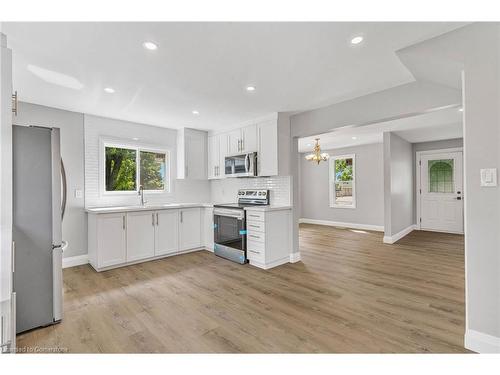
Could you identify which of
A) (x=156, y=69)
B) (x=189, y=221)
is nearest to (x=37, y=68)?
(x=156, y=69)

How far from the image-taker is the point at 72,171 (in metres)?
3.86

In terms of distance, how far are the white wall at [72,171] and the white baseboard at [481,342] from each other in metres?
4.76

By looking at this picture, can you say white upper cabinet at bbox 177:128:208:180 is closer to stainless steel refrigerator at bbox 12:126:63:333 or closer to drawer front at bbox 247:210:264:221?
drawer front at bbox 247:210:264:221

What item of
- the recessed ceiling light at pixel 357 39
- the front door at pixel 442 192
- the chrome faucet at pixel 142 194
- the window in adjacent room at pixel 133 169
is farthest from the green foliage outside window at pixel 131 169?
the front door at pixel 442 192

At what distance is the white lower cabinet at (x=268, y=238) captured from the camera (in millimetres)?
3637

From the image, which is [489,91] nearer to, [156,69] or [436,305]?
[436,305]

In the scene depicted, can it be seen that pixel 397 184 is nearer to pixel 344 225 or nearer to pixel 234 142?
pixel 344 225

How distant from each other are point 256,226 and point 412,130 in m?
4.23

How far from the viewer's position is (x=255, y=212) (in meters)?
3.73

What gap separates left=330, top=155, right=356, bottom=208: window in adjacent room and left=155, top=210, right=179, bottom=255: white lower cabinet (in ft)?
16.9

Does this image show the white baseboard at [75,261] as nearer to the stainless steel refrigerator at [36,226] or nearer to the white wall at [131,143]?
the white wall at [131,143]

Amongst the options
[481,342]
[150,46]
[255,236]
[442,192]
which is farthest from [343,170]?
[150,46]

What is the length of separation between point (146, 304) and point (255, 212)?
1847 mm
